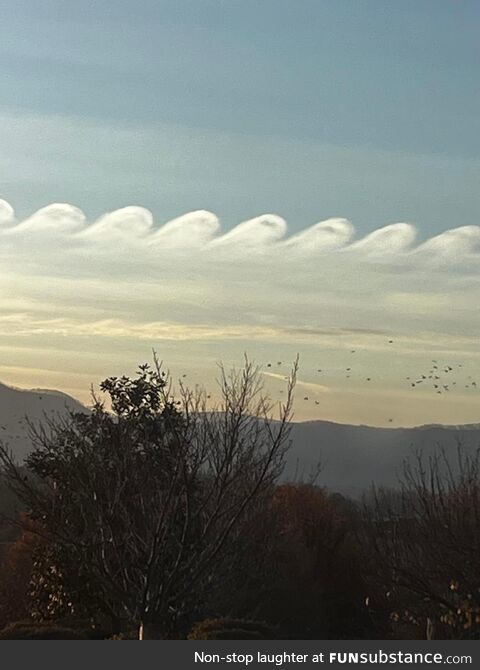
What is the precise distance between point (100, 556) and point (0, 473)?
287 centimetres

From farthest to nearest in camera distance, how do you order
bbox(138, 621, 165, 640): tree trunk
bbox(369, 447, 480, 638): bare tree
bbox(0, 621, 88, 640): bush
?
bbox(0, 621, 88, 640): bush < bbox(369, 447, 480, 638): bare tree < bbox(138, 621, 165, 640): tree trunk

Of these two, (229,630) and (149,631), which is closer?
(149,631)

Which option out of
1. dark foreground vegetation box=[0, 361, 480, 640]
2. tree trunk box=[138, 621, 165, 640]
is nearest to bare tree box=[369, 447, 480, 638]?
dark foreground vegetation box=[0, 361, 480, 640]

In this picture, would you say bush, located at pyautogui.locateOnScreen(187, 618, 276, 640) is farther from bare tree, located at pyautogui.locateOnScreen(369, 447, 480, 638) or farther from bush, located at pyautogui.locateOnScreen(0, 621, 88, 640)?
bare tree, located at pyautogui.locateOnScreen(369, 447, 480, 638)

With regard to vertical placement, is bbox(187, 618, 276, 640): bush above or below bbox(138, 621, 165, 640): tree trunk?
below

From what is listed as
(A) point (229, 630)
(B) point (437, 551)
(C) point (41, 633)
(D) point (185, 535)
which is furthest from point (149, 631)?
(B) point (437, 551)

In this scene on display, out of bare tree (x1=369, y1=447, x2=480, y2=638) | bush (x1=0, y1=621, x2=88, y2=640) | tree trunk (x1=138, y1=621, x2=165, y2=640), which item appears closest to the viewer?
tree trunk (x1=138, y1=621, x2=165, y2=640)

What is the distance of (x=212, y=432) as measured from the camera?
55.0 ft

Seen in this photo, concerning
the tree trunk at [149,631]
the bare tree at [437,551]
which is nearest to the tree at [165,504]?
the tree trunk at [149,631]

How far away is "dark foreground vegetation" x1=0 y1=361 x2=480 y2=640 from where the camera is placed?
15742 mm

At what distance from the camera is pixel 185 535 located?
15.3 meters

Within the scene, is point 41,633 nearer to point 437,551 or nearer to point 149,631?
point 149,631

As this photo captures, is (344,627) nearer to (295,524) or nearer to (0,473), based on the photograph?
(295,524)
